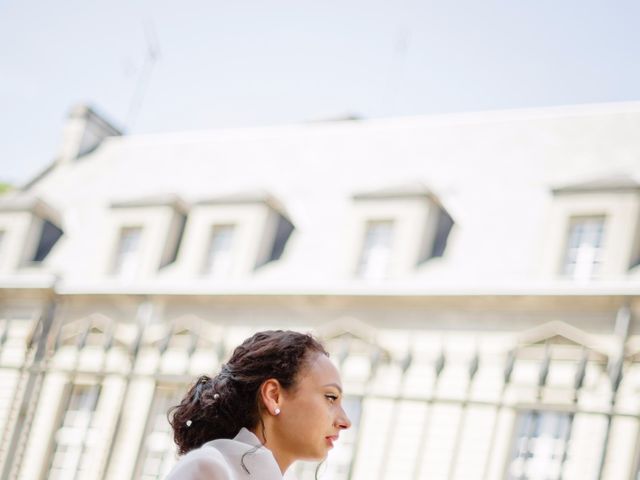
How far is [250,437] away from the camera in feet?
6.67

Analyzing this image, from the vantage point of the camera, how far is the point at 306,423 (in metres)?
2.08

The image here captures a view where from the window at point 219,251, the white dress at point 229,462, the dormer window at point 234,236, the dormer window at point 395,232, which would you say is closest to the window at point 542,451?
the dormer window at point 395,232

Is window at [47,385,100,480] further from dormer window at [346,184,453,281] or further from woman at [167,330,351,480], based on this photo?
woman at [167,330,351,480]

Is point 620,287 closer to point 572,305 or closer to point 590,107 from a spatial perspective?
point 572,305

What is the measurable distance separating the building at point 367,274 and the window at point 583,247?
0.02m

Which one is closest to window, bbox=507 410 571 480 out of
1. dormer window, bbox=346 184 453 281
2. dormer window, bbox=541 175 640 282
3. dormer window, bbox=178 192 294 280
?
dormer window, bbox=541 175 640 282

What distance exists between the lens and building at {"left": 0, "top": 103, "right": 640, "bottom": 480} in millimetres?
13609

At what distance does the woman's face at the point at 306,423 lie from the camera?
81.7 inches

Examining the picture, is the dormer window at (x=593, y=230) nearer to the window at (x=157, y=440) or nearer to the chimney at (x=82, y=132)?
the window at (x=157, y=440)

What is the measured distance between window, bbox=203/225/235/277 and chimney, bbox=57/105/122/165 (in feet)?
16.1

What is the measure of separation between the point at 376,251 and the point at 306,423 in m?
14.4

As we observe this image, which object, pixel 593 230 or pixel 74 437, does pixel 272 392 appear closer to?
pixel 593 230

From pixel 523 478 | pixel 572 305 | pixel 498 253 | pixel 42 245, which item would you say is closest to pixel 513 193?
pixel 498 253

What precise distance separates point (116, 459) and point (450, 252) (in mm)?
5743
